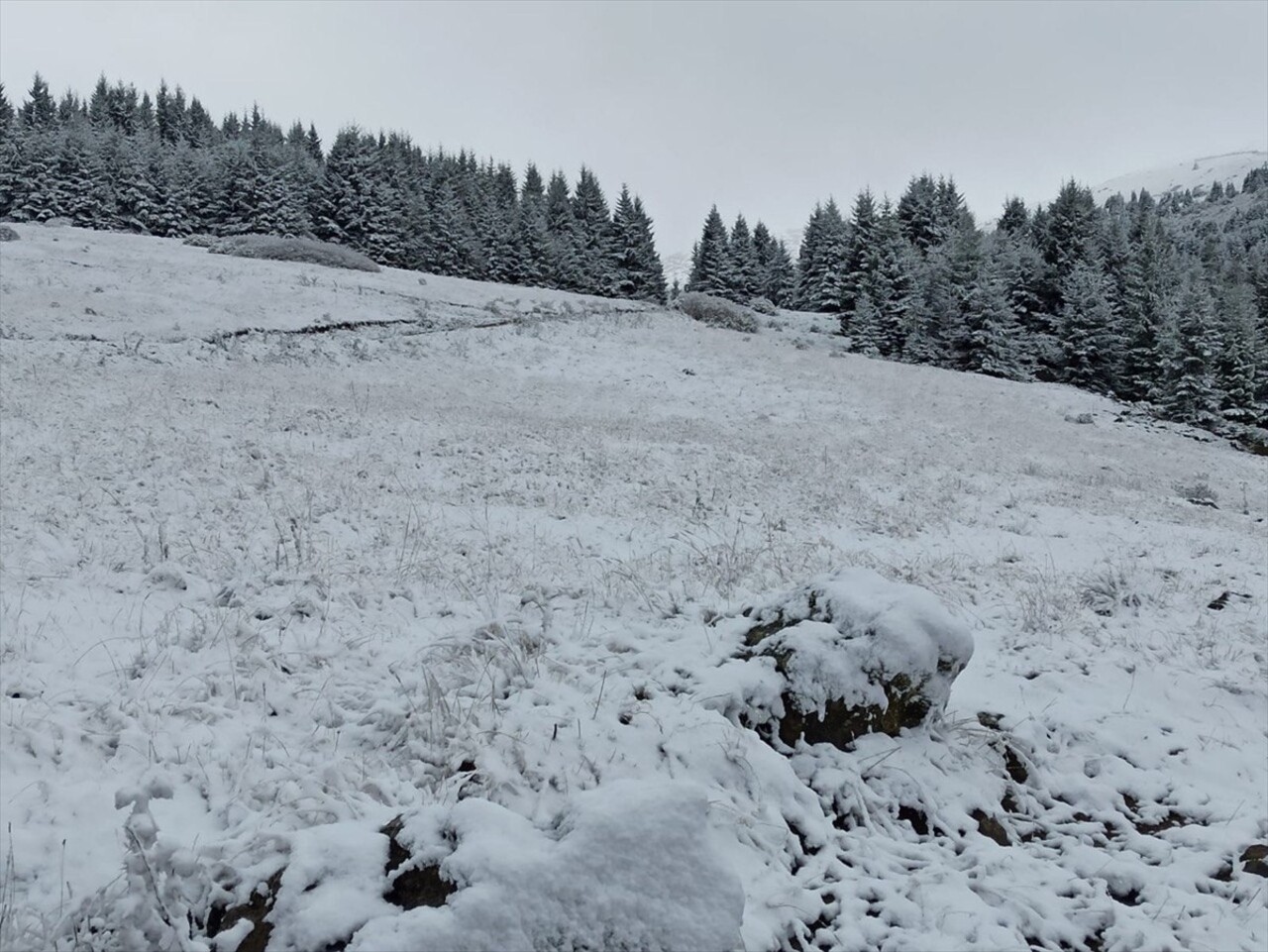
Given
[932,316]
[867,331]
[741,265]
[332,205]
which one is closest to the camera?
[932,316]

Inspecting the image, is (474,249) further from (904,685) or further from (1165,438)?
(904,685)

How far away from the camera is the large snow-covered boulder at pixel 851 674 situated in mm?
4680

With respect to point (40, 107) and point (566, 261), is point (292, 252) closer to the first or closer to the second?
point (566, 261)

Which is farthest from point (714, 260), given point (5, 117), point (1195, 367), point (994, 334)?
point (5, 117)

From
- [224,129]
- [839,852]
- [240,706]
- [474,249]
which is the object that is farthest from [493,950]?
[224,129]

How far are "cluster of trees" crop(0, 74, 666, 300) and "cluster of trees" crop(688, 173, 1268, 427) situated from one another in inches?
844

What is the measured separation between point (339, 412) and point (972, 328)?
3621 cm

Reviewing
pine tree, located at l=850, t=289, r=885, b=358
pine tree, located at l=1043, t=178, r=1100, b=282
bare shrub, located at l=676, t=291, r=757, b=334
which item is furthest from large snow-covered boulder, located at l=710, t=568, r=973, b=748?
pine tree, located at l=1043, t=178, r=1100, b=282

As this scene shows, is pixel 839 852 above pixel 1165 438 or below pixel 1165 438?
below

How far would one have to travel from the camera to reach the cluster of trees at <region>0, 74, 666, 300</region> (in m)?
51.2

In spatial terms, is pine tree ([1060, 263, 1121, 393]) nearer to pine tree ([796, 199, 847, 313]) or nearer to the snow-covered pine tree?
pine tree ([796, 199, 847, 313])

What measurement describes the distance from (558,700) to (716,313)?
39.3 meters

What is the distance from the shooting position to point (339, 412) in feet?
46.5

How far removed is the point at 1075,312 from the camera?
3972cm
